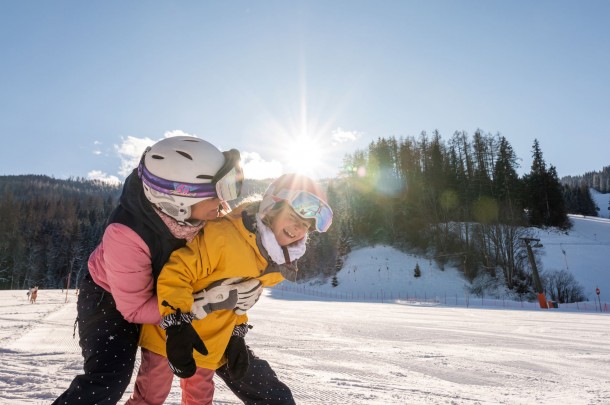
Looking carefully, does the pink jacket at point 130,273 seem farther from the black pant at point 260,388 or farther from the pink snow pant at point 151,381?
the black pant at point 260,388

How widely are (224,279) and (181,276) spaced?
0.22m

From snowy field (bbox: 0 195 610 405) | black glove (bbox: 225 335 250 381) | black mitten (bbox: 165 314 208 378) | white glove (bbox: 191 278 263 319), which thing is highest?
white glove (bbox: 191 278 263 319)

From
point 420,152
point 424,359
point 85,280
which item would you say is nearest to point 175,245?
point 85,280

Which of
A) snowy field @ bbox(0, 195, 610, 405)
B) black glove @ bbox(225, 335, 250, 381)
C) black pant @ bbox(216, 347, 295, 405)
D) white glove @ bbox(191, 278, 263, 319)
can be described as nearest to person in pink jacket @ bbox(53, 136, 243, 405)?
white glove @ bbox(191, 278, 263, 319)

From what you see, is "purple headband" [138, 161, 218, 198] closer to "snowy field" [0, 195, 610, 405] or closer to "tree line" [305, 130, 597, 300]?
"snowy field" [0, 195, 610, 405]

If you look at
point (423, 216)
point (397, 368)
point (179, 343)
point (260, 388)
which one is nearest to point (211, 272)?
point (179, 343)

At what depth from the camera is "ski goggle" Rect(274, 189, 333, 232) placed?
6.81 ft

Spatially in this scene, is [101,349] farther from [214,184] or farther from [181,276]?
[214,184]

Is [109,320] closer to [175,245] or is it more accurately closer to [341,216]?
[175,245]

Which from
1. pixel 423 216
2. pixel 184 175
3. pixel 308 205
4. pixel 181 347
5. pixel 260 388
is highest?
pixel 423 216

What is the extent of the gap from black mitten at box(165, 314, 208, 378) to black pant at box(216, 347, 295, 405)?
0.53 m

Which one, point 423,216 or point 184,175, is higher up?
point 423,216

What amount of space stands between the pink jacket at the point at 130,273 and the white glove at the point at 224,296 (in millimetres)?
250

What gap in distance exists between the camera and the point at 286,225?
81.6 inches
